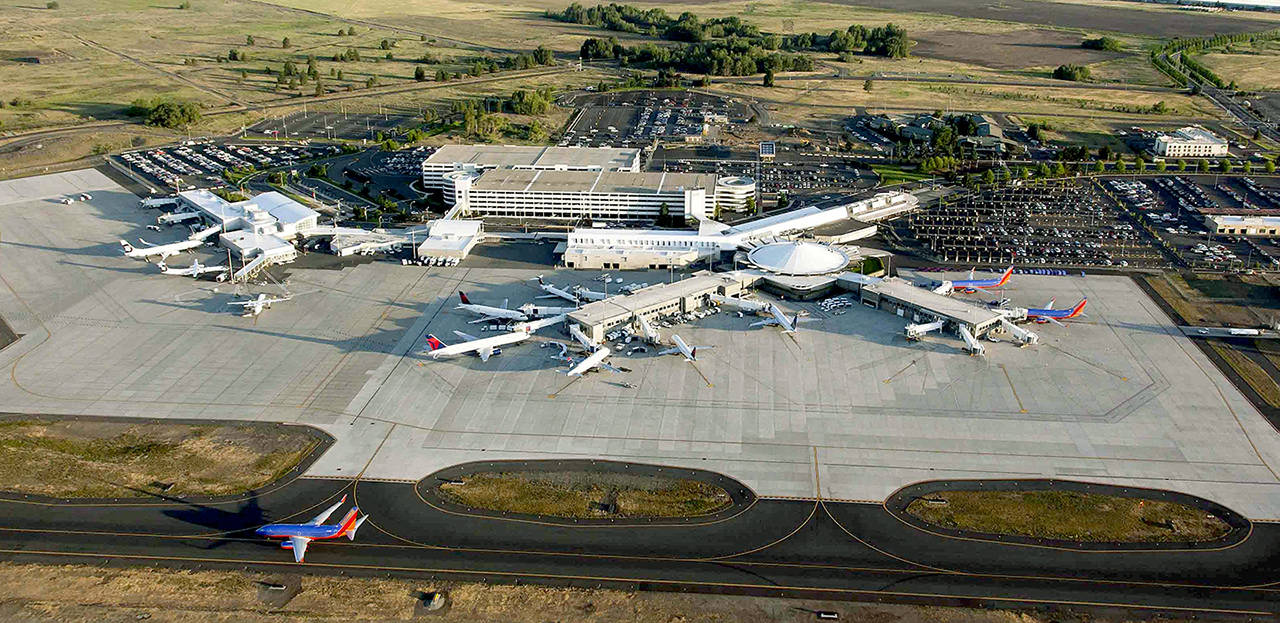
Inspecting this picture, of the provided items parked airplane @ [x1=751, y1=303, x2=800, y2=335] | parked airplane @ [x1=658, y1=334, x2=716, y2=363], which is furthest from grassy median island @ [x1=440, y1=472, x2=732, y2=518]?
parked airplane @ [x1=751, y1=303, x2=800, y2=335]

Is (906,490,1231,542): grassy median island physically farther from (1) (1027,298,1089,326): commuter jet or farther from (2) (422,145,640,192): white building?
(2) (422,145,640,192): white building

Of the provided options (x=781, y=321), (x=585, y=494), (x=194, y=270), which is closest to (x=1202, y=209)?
(x=781, y=321)

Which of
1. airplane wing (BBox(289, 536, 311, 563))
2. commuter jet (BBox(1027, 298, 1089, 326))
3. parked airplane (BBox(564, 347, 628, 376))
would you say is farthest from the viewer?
commuter jet (BBox(1027, 298, 1089, 326))

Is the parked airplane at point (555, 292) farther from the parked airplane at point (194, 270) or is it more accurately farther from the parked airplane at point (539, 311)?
the parked airplane at point (194, 270)

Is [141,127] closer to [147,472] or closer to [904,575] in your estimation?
[147,472]

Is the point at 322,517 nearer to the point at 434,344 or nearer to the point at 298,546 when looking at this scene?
the point at 298,546
